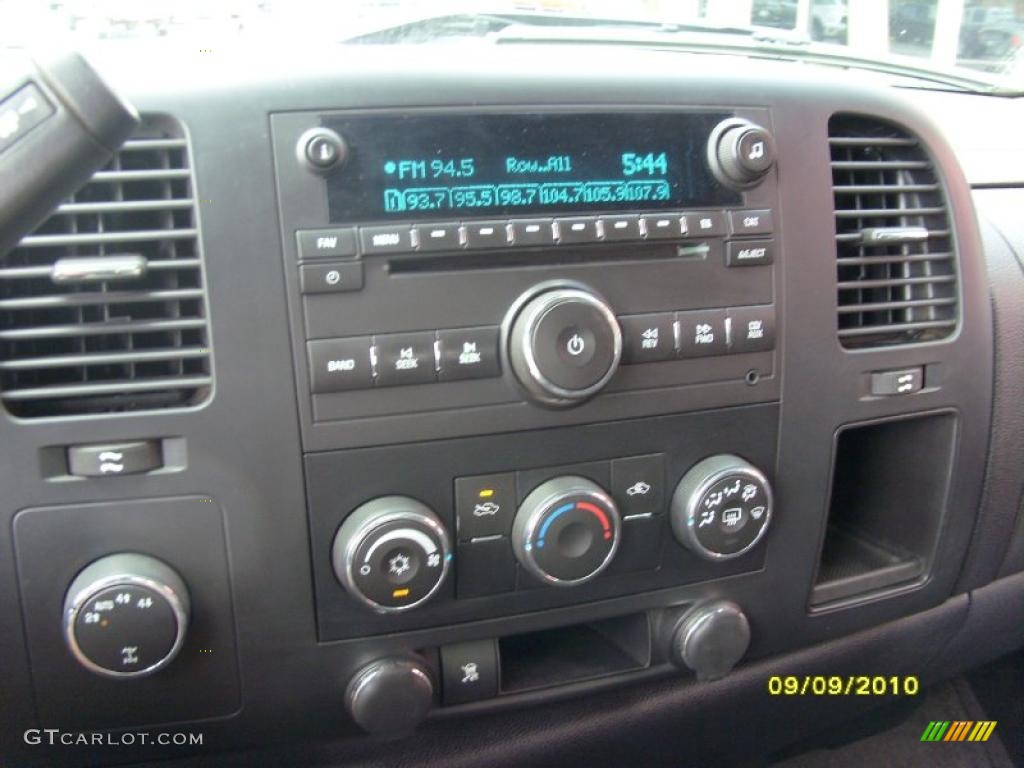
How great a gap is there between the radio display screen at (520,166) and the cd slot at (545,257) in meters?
0.04

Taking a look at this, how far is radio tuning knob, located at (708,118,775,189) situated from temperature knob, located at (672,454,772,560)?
0.30m

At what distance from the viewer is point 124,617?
0.82 m

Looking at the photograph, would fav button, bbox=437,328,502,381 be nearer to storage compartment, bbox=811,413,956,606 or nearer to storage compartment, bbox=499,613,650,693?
storage compartment, bbox=499,613,650,693

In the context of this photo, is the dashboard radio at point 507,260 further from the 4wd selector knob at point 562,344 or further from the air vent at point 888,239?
the air vent at point 888,239

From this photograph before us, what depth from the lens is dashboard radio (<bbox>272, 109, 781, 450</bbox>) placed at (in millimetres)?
837

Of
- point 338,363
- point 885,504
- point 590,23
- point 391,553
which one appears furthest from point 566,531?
point 590,23

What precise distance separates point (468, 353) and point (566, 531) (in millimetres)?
209

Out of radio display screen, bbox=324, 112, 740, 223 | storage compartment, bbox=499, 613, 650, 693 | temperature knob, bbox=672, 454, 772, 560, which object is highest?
radio display screen, bbox=324, 112, 740, 223

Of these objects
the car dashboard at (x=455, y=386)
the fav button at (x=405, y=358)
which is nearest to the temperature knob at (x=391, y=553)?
the car dashboard at (x=455, y=386)

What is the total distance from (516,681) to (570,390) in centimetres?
38

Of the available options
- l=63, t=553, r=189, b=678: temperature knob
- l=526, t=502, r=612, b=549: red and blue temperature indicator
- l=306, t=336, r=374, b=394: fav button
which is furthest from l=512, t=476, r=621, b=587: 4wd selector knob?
l=63, t=553, r=189, b=678: temperature knob

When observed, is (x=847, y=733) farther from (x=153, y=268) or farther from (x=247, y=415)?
(x=153, y=268)

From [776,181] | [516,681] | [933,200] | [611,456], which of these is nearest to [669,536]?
[611,456]

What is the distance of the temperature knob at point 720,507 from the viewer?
978 millimetres
